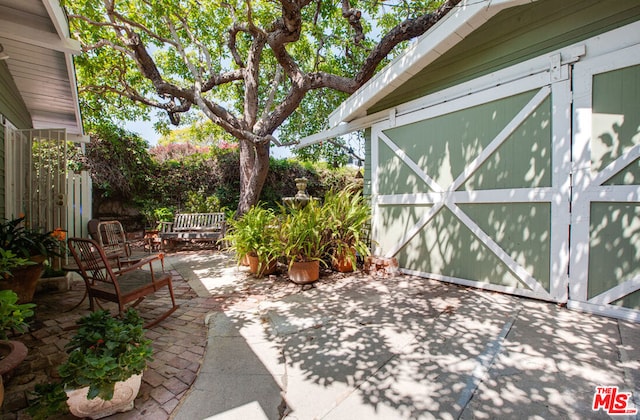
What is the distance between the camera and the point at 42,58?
3.86m

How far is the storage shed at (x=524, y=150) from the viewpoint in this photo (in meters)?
2.66

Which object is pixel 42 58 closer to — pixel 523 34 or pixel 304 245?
pixel 304 245

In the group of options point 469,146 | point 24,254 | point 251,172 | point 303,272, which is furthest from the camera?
point 251,172

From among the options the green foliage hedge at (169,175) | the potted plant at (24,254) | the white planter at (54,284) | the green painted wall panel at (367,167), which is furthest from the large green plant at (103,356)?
the green foliage hedge at (169,175)

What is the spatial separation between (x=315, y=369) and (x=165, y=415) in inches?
35.9

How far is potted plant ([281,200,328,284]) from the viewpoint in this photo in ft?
13.3

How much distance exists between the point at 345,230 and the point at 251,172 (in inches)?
150

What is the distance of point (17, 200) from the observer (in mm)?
4312

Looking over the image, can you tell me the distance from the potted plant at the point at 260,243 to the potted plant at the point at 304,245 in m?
0.19

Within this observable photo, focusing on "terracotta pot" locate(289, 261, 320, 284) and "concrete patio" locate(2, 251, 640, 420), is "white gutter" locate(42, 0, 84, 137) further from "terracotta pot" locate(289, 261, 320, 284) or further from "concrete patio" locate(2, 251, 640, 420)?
"terracotta pot" locate(289, 261, 320, 284)

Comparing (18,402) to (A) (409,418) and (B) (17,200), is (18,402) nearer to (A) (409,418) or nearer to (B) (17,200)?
(A) (409,418)

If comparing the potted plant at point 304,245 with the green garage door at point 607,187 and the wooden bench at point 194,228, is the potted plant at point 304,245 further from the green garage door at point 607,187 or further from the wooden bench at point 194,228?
the wooden bench at point 194,228

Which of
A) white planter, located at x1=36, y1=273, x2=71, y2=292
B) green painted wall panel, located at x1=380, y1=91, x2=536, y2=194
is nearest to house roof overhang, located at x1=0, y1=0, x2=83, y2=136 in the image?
white planter, located at x1=36, y1=273, x2=71, y2=292

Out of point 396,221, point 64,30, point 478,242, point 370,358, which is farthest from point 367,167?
point 64,30
